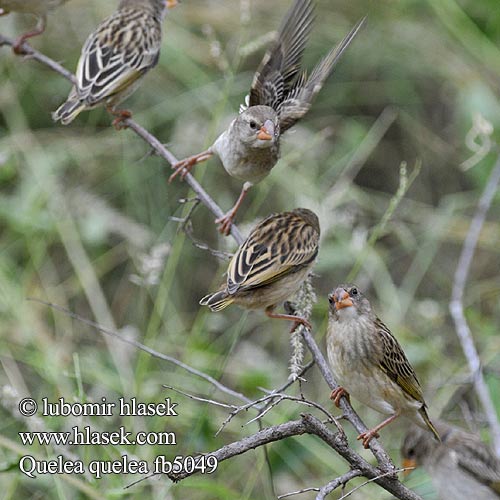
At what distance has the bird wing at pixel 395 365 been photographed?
3.83 metres

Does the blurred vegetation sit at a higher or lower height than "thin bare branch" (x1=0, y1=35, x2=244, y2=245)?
lower

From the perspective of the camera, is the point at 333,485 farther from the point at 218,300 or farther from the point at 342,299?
the point at 342,299

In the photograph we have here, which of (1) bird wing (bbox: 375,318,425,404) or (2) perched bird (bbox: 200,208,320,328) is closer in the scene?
(2) perched bird (bbox: 200,208,320,328)

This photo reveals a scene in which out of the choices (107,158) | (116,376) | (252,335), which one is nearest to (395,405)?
(116,376)

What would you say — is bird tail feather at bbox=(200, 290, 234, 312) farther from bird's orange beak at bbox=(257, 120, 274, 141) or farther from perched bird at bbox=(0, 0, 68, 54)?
perched bird at bbox=(0, 0, 68, 54)

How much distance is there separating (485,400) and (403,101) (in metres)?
3.73

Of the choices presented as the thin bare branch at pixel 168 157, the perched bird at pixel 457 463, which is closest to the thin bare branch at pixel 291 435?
the thin bare branch at pixel 168 157

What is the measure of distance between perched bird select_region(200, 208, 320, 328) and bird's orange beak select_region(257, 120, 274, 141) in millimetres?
365

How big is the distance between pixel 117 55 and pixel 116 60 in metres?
0.04

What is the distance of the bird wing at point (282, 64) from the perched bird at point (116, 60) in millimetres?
747

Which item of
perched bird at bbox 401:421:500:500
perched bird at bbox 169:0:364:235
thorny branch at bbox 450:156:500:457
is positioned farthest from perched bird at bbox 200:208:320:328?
perched bird at bbox 401:421:500:500

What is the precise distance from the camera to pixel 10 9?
4707mm

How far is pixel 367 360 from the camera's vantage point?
12.4ft

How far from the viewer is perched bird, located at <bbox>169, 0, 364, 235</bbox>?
13.8ft
